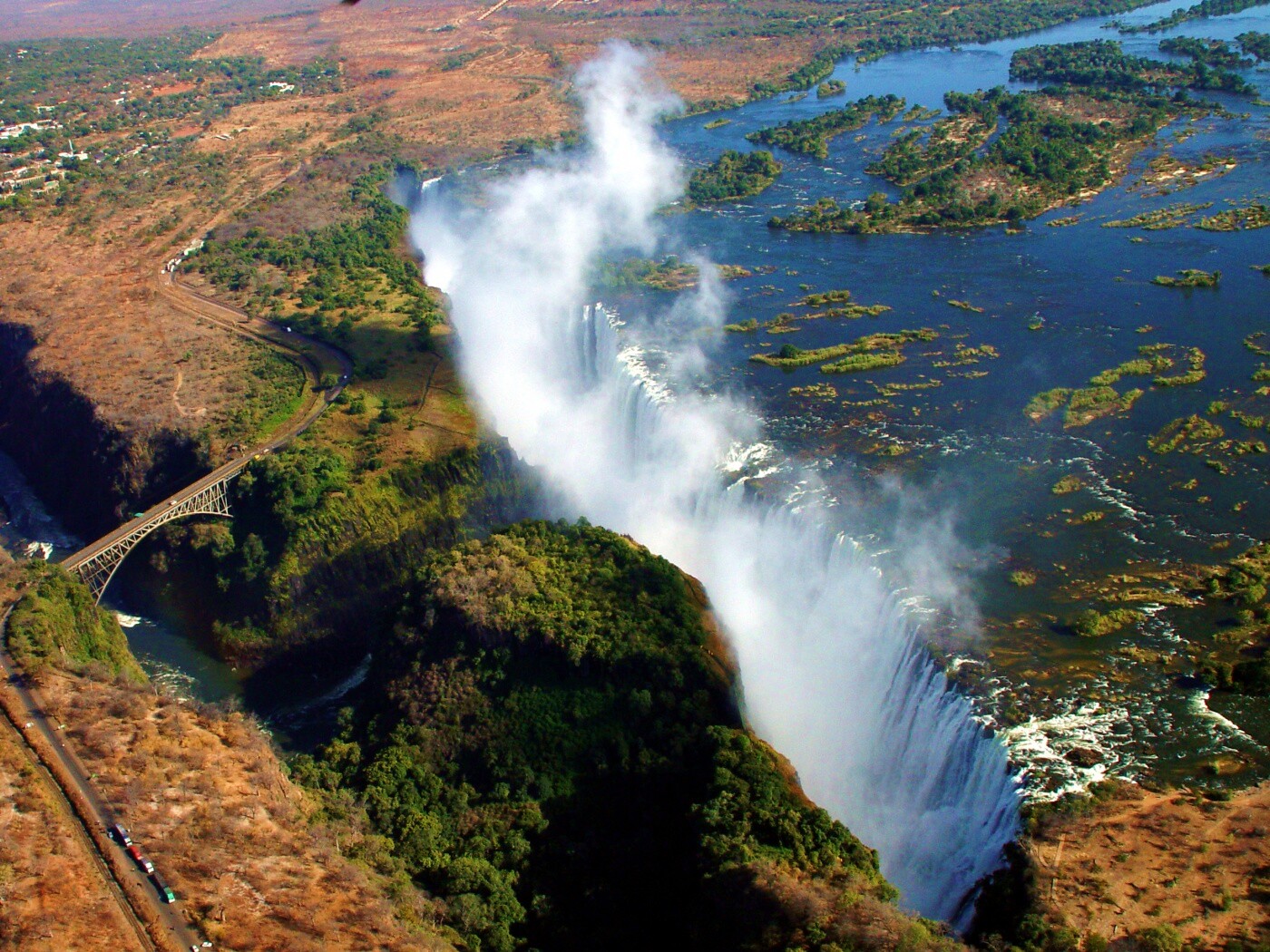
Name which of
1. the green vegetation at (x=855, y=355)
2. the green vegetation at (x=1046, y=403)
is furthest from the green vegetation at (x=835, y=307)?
the green vegetation at (x=1046, y=403)

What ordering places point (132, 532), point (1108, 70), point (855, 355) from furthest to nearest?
1. point (1108, 70)
2. point (855, 355)
3. point (132, 532)

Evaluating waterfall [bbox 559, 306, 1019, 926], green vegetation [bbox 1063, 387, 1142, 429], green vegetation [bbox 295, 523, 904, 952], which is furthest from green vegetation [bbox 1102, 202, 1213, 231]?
green vegetation [bbox 295, 523, 904, 952]

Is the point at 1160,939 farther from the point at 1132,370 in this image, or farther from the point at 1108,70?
the point at 1108,70

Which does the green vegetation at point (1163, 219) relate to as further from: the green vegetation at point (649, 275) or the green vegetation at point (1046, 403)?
the green vegetation at point (649, 275)

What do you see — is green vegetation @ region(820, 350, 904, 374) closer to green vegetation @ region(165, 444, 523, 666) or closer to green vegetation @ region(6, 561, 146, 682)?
green vegetation @ region(165, 444, 523, 666)

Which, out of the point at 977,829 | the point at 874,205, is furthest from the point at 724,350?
the point at 977,829

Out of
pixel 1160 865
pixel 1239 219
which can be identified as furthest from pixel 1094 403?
pixel 1239 219
